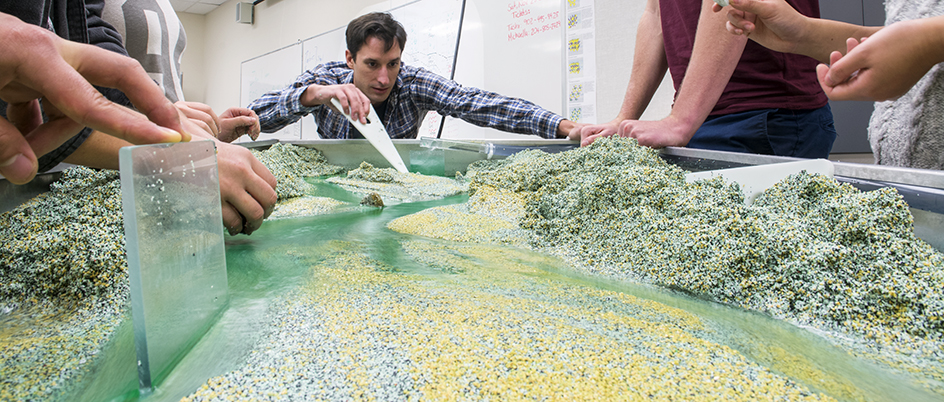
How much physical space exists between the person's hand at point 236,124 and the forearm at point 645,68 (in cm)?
135

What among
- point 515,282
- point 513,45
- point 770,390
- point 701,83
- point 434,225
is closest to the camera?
point 770,390

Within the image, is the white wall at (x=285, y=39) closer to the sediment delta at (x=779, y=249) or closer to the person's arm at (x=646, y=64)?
the person's arm at (x=646, y=64)

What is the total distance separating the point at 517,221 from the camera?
0.82 metres

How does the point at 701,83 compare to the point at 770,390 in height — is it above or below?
above

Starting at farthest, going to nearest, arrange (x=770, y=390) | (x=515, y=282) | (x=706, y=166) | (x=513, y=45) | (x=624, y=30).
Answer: (x=513, y=45) < (x=624, y=30) < (x=706, y=166) < (x=515, y=282) < (x=770, y=390)

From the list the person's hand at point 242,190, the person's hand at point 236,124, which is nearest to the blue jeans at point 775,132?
the person's hand at point 242,190

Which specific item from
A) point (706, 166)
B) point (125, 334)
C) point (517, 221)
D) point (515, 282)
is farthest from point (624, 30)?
point (125, 334)

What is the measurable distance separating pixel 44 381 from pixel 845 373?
55cm

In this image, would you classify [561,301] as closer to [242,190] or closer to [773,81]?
[242,190]

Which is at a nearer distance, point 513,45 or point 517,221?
point 517,221

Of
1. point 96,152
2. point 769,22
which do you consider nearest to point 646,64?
point 769,22

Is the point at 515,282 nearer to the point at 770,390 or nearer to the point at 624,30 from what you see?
the point at 770,390

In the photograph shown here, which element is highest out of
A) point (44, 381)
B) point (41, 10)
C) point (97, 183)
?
point (41, 10)

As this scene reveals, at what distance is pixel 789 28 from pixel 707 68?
21 cm
